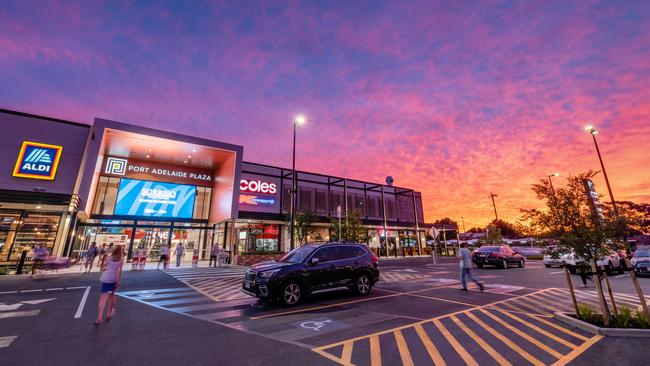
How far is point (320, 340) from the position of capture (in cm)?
521

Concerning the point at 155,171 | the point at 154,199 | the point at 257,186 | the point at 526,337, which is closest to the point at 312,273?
the point at 526,337

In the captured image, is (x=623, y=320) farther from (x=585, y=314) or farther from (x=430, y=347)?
(x=430, y=347)

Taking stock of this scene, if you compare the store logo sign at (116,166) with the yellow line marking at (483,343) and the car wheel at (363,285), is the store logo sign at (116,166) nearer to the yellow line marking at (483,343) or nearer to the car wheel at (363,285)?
the car wheel at (363,285)

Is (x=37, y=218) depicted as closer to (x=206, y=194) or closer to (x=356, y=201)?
(x=206, y=194)

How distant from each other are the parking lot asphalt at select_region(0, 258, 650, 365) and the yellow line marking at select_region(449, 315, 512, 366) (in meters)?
0.02

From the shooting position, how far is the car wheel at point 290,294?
27.0 ft

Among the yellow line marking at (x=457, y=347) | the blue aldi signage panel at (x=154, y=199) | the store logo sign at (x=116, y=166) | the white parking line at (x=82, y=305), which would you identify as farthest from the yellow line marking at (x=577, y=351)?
the store logo sign at (x=116, y=166)

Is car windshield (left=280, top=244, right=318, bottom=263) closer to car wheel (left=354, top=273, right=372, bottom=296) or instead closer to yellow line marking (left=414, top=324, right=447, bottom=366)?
car wheel (left=354, top=273, right=372, bottom=296)

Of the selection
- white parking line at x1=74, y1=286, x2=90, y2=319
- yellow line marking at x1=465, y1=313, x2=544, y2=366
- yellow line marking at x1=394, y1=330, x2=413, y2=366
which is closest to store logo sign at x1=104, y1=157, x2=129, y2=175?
white parking line at x1=74, y1=286, x2=90, y2=319

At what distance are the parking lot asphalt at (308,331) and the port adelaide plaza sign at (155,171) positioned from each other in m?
18.5

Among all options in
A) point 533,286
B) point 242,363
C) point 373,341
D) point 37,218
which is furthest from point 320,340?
point 37,218

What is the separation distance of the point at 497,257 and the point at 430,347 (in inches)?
777

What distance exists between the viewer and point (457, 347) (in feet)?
15.8

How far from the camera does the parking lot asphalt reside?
175 inches
